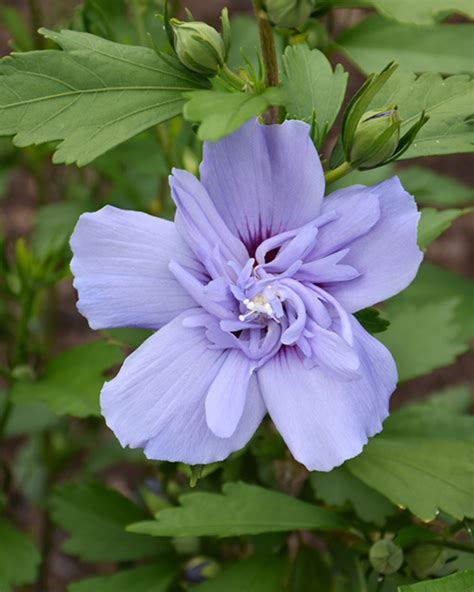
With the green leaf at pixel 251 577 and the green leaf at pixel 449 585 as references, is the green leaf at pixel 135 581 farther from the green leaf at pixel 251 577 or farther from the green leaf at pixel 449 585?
the green leaf at pixel 449 585

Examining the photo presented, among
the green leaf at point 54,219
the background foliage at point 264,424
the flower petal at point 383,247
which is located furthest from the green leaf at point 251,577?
the green leaf at point 54,219

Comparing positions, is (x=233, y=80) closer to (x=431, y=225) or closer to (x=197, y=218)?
(x=197, y=218)

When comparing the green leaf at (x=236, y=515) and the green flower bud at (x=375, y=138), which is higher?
the green flower bud at (x=375, y=138)

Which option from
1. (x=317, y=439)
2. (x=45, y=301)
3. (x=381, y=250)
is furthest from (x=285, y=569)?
(x=45, y=301)

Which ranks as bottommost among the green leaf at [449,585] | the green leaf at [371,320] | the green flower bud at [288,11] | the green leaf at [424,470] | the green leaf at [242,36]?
the green leaf at [424,470]

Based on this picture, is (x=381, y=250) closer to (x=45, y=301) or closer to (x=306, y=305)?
(x=306, y=305)

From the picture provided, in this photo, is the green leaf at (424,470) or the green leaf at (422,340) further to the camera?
the green leaf at (422,340)
